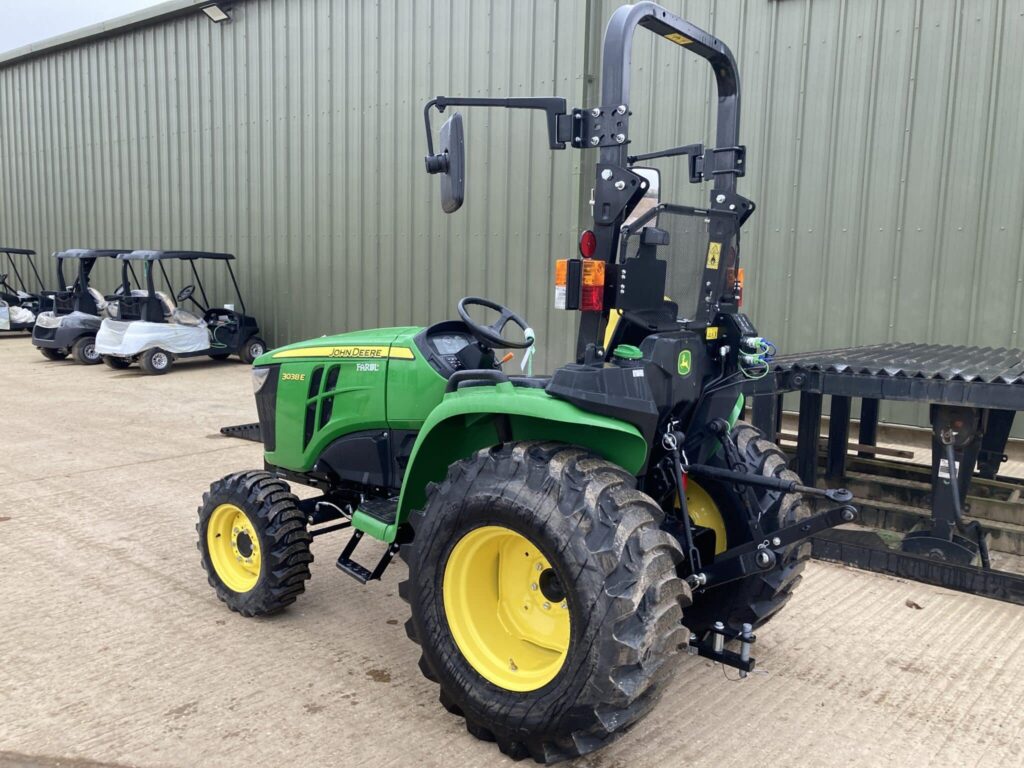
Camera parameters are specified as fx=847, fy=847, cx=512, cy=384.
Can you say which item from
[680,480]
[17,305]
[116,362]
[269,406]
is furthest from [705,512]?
[17,305]

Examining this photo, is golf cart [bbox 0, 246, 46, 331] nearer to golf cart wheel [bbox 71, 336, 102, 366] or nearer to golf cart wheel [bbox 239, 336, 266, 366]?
golf cart wheel [bbox 71, 336, 102, 366]

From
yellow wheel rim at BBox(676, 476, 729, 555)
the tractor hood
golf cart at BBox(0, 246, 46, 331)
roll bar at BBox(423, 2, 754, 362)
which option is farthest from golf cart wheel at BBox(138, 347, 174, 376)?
yellow wheel rim at BBox(676, 476, 729, 555)

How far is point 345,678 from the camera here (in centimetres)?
326

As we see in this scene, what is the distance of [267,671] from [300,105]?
1137cm

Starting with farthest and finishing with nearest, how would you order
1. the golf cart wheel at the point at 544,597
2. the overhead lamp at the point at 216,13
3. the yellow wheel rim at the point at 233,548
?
the overhead lamp at the point at 216,13 < the yellow wheel rim at the point at 233,548 < the golf cart wheel at the point at 544,597

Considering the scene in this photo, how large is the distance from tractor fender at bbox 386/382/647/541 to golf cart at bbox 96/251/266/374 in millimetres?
10345

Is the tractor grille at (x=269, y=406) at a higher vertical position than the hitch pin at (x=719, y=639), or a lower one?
higher

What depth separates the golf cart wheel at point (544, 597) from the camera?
95.0 inches

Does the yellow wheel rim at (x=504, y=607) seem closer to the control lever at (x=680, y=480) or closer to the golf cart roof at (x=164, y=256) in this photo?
the control lever at (x=680, y=480)

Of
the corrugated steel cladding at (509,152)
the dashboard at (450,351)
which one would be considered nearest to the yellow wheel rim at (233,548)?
the dashboard at (450,351)

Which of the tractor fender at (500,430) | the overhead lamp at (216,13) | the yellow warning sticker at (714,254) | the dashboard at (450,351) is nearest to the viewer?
the tractor fender at (500,430)

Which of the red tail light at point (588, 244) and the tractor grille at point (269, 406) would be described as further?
the tractor grille at point (269, 406)

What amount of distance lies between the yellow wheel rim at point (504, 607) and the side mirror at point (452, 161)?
109 cm

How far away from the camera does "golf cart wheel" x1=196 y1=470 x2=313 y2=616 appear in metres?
3.67
